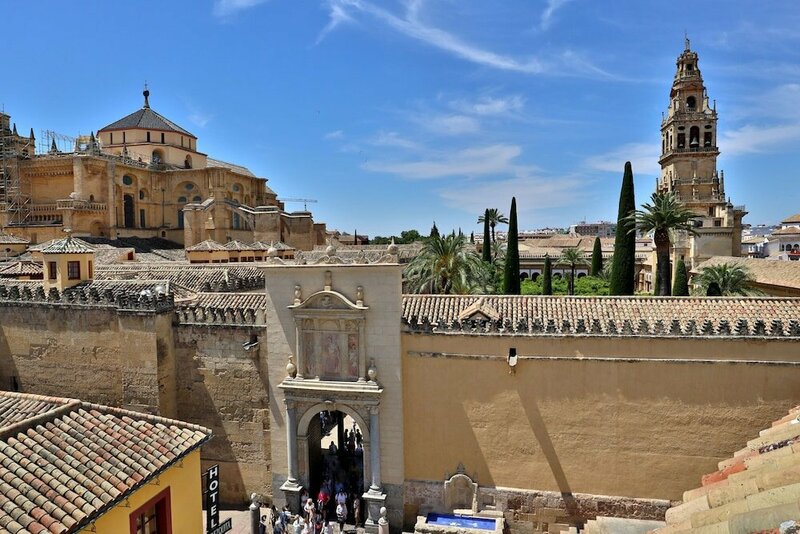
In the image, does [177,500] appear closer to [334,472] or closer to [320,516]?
[320,516]

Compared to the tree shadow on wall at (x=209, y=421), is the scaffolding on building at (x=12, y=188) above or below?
above

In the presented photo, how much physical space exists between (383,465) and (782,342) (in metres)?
9.46

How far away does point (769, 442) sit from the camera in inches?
323

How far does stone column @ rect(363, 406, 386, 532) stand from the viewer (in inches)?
493

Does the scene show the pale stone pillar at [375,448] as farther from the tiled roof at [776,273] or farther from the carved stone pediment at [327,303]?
the tiled roof at [776,273]

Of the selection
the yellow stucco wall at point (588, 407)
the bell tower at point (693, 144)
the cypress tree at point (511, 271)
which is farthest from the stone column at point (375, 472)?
the bell tower at point (693, 144)

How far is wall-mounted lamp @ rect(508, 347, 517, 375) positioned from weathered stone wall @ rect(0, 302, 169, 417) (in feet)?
30.9

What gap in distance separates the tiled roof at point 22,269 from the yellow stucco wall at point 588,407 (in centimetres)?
1791

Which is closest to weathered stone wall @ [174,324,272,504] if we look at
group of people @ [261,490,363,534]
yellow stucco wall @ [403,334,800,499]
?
group of people @ [261,490,363,534]

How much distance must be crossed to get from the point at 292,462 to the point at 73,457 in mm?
7188

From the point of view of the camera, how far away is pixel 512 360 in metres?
11.9

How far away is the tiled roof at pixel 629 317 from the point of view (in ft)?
36.4

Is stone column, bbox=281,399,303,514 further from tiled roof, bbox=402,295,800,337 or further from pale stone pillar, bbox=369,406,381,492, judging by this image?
tiled roof, bbox=402,295,800,337

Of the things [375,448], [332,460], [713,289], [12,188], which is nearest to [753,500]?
[375,448]
